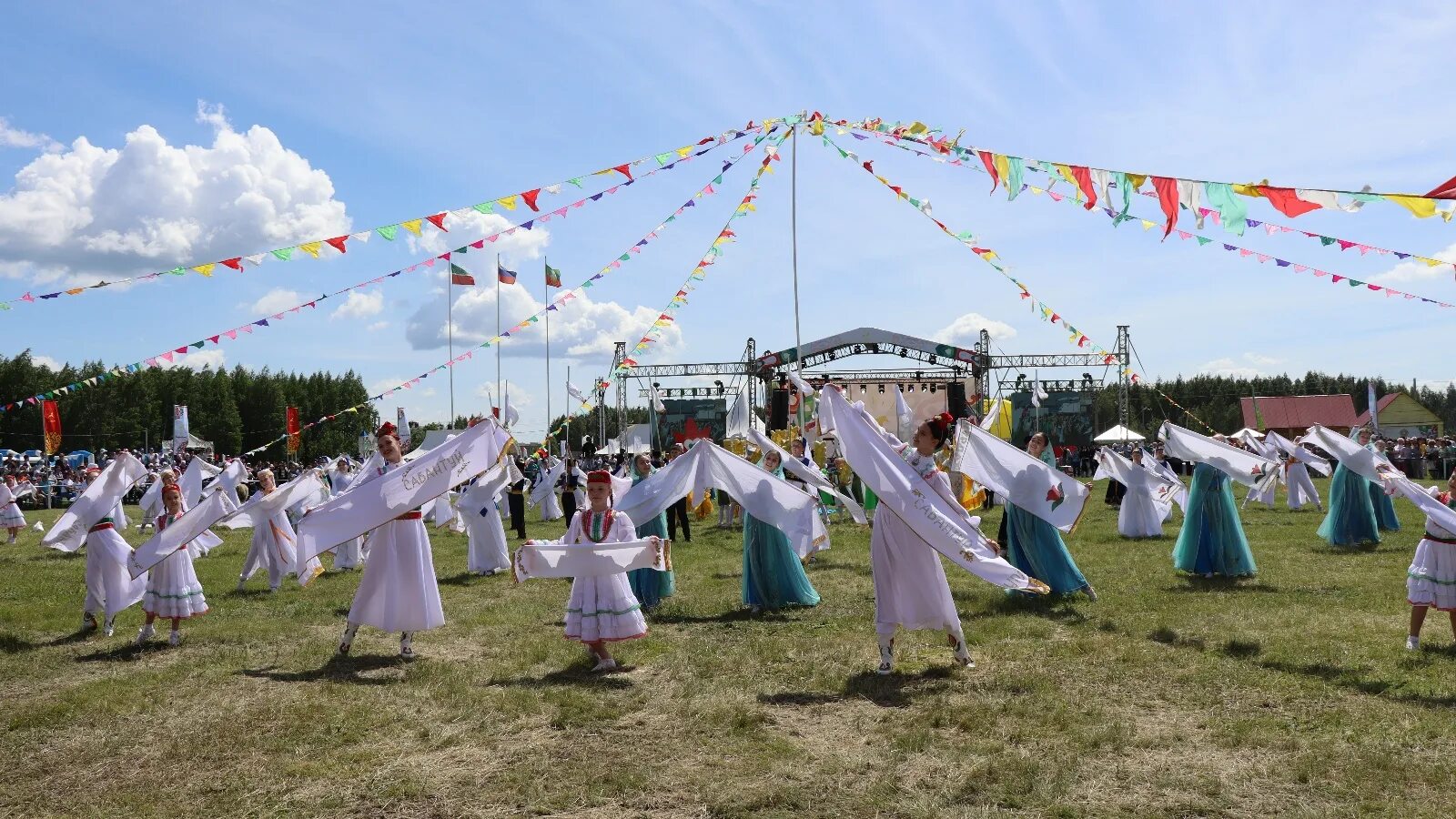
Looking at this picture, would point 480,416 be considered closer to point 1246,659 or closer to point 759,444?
point 759,444

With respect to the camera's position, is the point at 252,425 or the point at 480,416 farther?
the point at 252,425

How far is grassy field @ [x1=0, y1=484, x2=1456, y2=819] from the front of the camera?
589cm

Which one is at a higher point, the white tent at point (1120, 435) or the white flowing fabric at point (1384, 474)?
the white tent at point (1120, 435)

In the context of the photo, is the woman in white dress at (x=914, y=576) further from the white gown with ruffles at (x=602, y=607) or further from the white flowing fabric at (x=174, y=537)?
the white flowing fabric at (x=174, y=537)

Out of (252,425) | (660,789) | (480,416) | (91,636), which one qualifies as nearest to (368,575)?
Answer: (480,416)

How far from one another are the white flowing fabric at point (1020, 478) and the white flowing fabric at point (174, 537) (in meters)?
7.78

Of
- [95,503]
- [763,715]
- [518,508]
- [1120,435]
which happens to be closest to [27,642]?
[95,503]

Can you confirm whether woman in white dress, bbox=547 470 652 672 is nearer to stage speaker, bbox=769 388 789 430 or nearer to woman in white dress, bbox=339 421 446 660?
woman in white dress, bbox=339 421 446 660

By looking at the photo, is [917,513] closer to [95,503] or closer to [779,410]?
[95,503]

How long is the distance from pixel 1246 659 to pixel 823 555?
9267mm

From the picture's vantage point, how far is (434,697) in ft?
27.2

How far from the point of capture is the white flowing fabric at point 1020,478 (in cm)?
1063

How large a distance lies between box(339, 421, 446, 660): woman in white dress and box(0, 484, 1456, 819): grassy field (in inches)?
15.1

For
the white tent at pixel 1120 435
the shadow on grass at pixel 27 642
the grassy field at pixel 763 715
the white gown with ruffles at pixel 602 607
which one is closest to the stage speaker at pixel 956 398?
the white tent at pixel 1120 435
